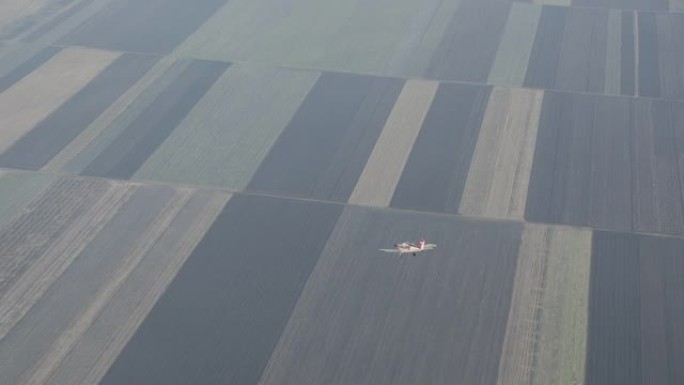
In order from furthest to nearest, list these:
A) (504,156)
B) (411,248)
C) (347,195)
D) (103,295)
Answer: (504,156)
(347,195)
(411,248)
(103,295)

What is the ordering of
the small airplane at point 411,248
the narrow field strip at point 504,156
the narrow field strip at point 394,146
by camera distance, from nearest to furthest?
the small airplane at point 411,248, the narrow field strip at point 504,156, the narrow field strip at point 394,146

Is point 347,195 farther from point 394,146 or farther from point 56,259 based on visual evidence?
point 56,259

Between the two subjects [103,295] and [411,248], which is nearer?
[103,295]

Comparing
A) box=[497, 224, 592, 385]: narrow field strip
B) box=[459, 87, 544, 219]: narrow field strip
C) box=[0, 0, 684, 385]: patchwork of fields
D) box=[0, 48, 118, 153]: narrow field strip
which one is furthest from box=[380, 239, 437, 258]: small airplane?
box=[0, 48, 118, 153]: narrow field strip

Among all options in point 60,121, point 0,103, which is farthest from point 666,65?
point 0,103

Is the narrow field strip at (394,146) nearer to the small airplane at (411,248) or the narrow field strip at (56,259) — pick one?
the small airplane at (411,248)

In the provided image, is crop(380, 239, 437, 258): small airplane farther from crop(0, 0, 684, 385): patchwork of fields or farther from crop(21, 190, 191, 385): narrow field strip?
crop(21, 190, 191, 385): narrow field strip

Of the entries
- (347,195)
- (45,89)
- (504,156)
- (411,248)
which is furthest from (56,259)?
(504,156)

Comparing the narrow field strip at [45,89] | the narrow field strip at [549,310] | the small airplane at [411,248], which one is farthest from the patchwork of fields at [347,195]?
the small airplane at [411,248]

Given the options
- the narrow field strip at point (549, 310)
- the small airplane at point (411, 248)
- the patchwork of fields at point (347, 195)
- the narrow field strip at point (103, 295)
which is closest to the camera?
the narrow field strip at point (549, 310)
